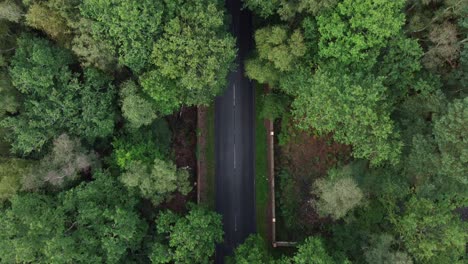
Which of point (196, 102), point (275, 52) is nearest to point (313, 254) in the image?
point (196, 102)

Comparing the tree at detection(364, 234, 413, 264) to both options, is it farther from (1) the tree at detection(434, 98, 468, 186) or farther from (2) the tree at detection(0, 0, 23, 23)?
(2) the tree at detection(0, 0, 23, 23)

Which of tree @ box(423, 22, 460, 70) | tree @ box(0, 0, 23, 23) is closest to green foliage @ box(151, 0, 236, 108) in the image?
tree @ box(0, 0, 23, 23)

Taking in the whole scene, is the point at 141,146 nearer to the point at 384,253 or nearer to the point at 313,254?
the point at 313,254

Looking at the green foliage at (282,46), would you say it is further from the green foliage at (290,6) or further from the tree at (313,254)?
the tree at (313,254)

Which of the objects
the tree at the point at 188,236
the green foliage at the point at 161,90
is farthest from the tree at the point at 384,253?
the green foliage at the point at 161,90

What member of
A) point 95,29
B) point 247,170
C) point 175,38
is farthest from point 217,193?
point 95,29
